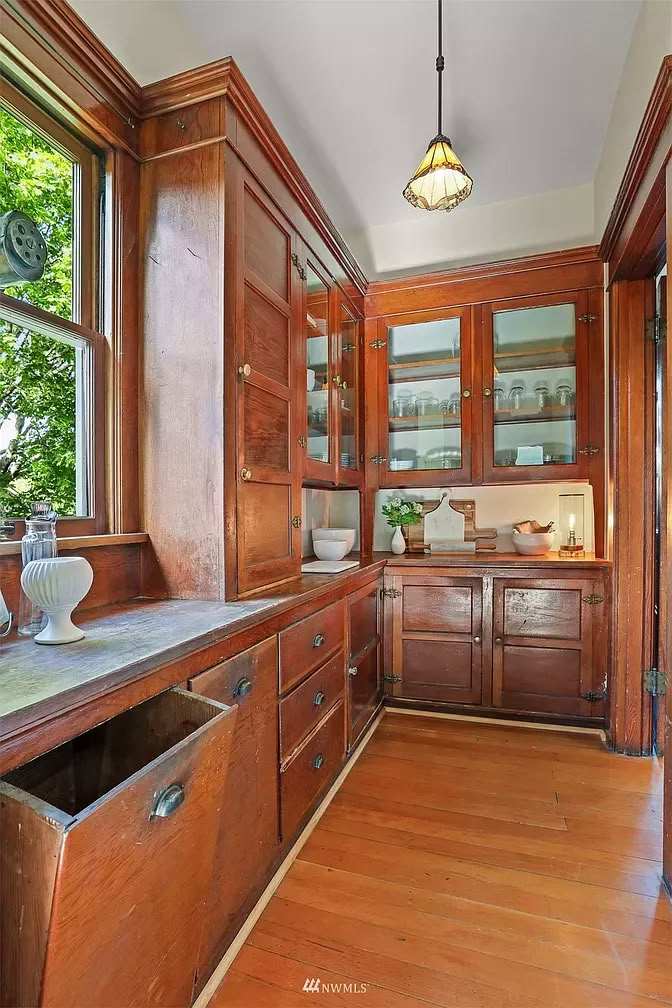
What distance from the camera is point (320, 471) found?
92.0 inches

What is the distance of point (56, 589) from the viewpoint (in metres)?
1.03

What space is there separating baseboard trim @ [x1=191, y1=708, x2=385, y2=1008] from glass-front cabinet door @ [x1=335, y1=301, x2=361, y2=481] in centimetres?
143

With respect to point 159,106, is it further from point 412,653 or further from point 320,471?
point 412,653

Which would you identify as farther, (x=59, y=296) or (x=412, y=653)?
(x=412, y=653)

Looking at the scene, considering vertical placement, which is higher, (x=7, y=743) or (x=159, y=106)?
(x=159, y=106)

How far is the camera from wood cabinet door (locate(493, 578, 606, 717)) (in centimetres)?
247

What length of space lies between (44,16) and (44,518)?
127cm

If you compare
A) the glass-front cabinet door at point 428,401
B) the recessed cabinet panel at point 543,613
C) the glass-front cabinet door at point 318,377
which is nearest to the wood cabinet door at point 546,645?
the recessed cabinet panel at point 543,613

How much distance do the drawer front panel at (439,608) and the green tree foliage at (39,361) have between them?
1.76m

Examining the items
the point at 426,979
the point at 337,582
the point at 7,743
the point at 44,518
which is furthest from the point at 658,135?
the point at 426,979

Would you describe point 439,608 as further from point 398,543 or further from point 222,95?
point 222,95

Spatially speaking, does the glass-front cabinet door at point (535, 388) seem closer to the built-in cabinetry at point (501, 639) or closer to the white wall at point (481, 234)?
the white wall at point (481, 234)

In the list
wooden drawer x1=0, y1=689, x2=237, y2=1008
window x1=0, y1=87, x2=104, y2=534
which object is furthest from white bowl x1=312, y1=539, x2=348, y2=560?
wooden drawer x1=0, y1=689, x2=237, y2=1008

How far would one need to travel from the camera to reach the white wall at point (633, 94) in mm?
1637
